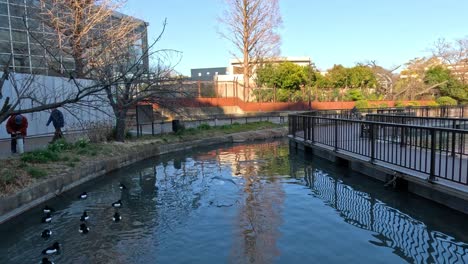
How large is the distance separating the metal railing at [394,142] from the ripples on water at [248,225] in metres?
0.73

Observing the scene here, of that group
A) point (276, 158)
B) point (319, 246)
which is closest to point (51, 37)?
point (276, 158)

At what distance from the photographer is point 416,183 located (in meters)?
7.79

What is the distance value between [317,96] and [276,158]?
2385 centimetres

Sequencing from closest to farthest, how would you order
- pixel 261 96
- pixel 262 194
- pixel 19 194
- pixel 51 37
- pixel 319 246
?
pixel 319 246, pixel 19 194, pixel 262 194, pixel 51 37, pixel 261 96

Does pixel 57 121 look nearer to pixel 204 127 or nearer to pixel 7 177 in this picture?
pixel 7 177

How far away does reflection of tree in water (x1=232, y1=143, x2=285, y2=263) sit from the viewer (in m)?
5.39

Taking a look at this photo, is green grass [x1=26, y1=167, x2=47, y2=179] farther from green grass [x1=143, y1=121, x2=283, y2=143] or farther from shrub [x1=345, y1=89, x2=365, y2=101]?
shrub [x1=345, y1=89, x2=365, y2=101]

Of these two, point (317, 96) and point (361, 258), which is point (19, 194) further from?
point (317, 96)

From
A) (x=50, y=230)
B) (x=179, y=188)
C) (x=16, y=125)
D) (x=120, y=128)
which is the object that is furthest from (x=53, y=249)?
(x=120, y=128)

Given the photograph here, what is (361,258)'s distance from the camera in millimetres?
5176

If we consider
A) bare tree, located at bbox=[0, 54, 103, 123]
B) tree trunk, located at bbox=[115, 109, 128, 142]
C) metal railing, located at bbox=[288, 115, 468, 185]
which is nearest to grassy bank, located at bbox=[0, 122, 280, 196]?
tree trunk, located at bbox=[115, 109, 128, 142]

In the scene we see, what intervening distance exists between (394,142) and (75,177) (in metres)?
8.81

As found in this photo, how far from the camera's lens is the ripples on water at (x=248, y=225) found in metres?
5.36

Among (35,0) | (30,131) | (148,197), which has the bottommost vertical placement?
(148,197)
